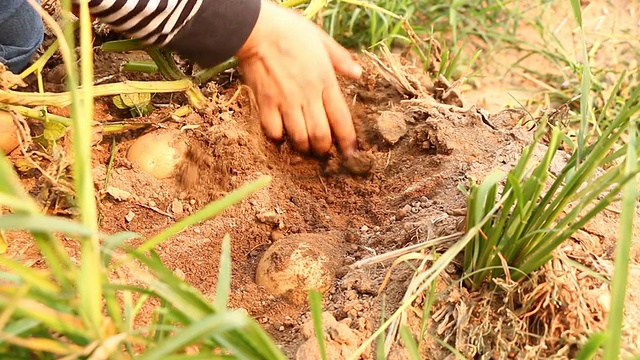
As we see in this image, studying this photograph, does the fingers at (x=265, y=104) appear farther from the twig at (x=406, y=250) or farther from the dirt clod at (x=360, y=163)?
the twig at (x=406, y=250)

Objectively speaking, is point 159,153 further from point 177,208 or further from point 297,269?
point 297,269

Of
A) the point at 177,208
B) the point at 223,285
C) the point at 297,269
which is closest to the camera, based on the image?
the point at 223,285

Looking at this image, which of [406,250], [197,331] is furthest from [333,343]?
[197,331]

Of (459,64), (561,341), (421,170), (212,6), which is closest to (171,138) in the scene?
(212,6)

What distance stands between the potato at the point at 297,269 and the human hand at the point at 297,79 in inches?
13.5

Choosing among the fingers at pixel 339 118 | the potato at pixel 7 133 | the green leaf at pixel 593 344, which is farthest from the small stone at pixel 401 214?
the potato at pixel 7 133

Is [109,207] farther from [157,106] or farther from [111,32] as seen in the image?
[111,32]

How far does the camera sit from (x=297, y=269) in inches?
47.6

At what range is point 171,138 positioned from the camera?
1.49 meters

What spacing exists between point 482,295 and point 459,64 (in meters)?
1.39

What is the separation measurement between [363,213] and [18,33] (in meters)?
0.87

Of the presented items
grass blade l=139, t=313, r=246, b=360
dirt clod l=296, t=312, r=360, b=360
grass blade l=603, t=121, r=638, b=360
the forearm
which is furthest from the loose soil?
grass blade l=139, t=313, r=246, b=360

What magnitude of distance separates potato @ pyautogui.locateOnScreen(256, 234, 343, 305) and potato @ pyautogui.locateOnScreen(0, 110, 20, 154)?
0.62 meters

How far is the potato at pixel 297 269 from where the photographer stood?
121 centimetres
